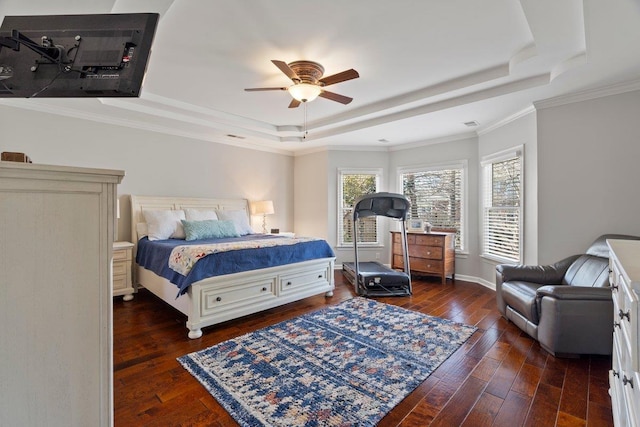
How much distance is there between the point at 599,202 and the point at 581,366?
186cm

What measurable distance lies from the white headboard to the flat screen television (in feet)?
11.8

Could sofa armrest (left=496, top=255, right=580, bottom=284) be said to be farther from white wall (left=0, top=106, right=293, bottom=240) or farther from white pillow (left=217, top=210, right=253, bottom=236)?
white wall (left=0, top=106, right=293, bottom=240)

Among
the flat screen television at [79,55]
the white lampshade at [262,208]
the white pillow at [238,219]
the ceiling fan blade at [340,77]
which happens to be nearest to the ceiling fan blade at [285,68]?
the ceiling fan blade at [340,77]

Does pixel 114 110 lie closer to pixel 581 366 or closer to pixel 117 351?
pixel 117 351

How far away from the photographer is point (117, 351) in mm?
2508

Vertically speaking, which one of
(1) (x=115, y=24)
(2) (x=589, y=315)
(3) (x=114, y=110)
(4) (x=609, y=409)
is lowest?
(4) (x=609, y=409)

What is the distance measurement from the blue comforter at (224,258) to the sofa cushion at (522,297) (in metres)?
2.12

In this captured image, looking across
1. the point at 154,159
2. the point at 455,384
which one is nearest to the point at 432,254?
the point at 455,384

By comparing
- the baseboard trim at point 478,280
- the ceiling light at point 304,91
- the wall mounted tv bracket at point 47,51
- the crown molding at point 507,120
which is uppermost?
the crown molding at point 507,120

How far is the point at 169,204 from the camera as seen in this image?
4.57 m

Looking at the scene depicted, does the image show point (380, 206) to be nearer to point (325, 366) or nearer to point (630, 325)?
point (325, 366)

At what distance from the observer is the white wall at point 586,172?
3.01 m

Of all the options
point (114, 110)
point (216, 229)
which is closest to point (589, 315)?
point (216, 229)

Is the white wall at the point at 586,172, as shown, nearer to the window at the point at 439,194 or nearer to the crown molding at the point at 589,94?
the crown molding at the point at 589,94
